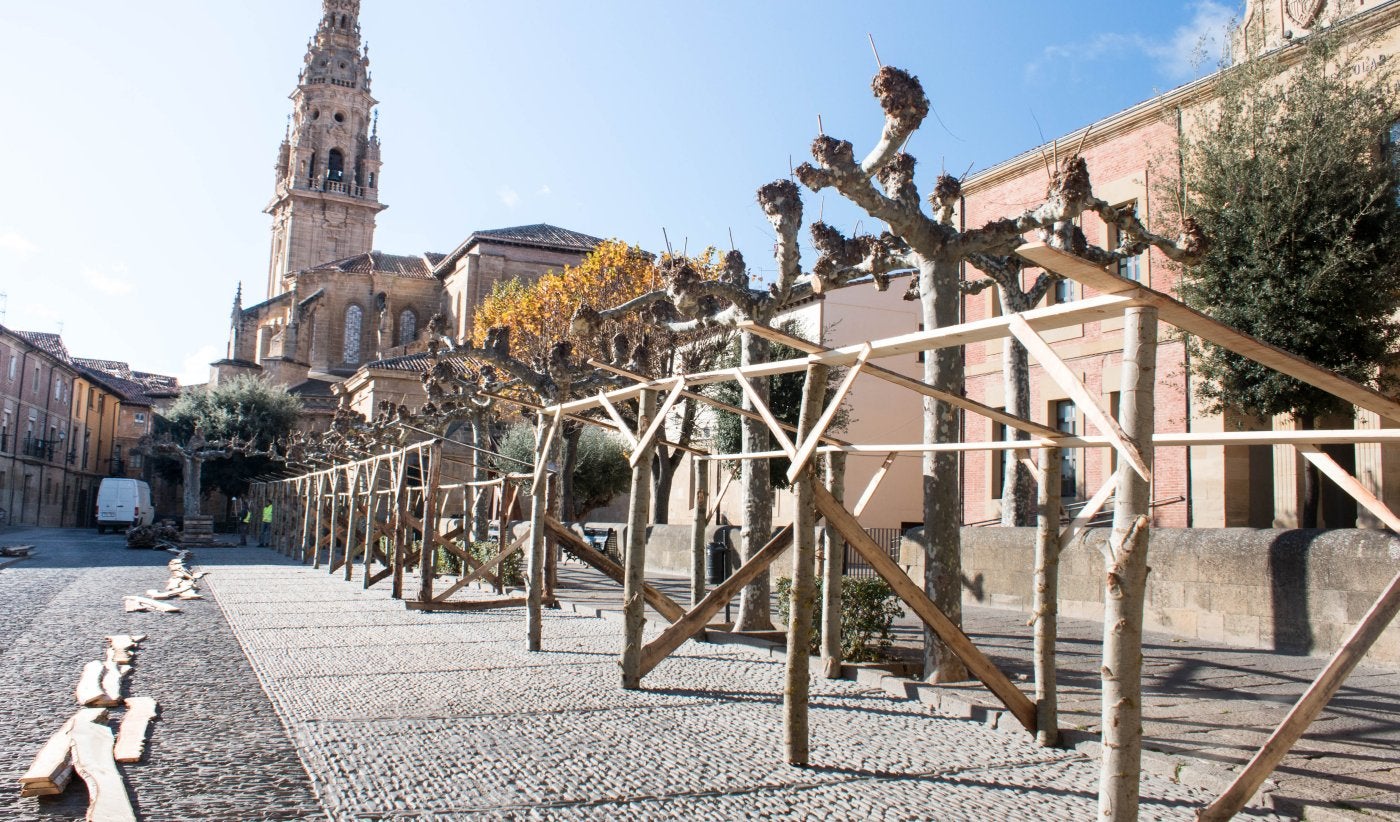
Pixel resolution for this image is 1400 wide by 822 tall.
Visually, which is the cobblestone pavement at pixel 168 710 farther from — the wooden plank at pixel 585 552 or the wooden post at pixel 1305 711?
the wooden post at pixel 1305 711

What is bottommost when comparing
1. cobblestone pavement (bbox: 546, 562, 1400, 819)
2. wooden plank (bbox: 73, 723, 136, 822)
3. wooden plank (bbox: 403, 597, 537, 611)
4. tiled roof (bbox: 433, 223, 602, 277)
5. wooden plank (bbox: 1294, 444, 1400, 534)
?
wooden plank (bbox: 73, 723, 136, 822)

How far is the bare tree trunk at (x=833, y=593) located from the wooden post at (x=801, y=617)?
2152mm

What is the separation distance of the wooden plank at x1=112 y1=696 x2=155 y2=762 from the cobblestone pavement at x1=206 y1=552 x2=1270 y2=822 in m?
0.77

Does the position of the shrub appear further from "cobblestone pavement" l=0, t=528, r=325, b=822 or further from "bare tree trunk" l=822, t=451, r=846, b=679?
"cobblestone pavement" l=0, t=528, r=325, b=822

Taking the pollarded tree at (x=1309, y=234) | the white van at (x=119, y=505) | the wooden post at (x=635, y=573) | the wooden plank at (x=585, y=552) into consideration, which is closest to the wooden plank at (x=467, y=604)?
the wooden plank at (x=585, y=552)

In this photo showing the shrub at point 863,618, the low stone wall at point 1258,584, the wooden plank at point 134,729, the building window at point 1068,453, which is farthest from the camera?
the building window at point 1068,453

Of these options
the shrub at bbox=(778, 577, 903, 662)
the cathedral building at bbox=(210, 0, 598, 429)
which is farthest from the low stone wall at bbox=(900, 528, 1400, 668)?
the cathedral building at bbox=(210, 0, 598, 429)

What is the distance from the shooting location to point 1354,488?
16.1 feet

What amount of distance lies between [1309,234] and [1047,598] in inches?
400

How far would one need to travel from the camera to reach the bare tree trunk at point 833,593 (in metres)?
8.43

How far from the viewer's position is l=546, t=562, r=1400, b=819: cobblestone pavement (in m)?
4.95

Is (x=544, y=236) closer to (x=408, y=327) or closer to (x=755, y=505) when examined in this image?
(x=408, y=327)

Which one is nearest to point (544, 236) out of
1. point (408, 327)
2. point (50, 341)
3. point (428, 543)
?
point (408, 327)

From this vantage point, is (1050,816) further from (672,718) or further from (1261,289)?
(1261,289)
